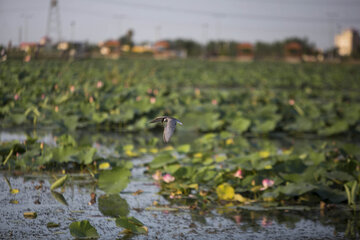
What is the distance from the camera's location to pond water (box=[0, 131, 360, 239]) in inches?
96.4

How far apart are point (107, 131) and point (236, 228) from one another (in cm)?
354

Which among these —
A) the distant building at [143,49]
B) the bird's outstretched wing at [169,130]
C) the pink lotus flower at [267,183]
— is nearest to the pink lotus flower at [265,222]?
the pink lotus flower at [267,183]

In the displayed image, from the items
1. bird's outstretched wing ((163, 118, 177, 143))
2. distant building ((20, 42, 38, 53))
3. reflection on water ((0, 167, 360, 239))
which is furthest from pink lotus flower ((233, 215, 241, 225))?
distant building ((20, 42, 38, 53))

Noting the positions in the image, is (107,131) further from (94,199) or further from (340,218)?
(340,218)

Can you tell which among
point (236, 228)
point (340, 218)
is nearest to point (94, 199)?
point (236, 228)

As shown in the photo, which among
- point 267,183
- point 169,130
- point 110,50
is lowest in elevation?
point 267,183

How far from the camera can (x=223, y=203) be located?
309cm

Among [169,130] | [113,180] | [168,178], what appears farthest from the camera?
[168,178]

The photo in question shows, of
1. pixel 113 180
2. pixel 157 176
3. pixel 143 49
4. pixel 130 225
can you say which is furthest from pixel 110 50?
pixel 130 225

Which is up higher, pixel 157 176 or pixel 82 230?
pixel 157 176

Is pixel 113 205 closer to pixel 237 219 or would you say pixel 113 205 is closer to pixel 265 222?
pixel 237 219

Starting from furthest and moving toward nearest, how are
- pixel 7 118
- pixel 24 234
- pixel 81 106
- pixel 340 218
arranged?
pixel 81 106 < pixel 7 118 < pixel 340 218 < pixel 24 234

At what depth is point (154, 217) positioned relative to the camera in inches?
108

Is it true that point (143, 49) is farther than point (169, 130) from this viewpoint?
Yes
